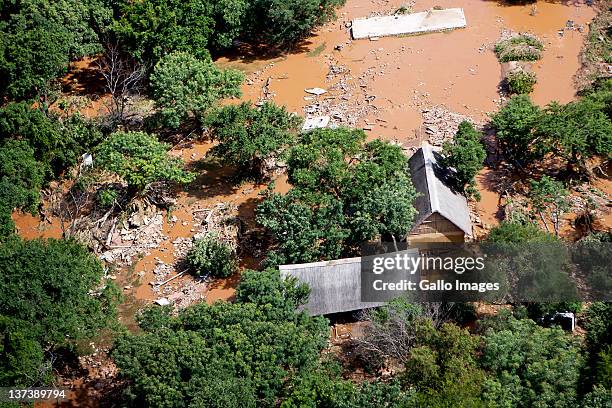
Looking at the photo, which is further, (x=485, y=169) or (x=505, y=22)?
(x=505, y=22)

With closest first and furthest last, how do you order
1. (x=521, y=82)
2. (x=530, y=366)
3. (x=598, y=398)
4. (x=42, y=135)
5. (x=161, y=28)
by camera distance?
(x=598, y=398) → (x=530, y=366) → (x=42, y=135) → (x=521, y=82) → (x=161, y=28)

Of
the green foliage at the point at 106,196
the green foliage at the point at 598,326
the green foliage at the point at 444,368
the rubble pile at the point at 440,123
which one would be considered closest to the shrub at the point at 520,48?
the rubble pile at the point at 440,123

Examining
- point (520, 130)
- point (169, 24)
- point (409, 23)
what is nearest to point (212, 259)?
point (520, 130)

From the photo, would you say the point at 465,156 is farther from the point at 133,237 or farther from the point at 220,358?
the point at 133,237

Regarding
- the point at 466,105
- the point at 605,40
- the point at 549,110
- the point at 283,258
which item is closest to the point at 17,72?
the point at 283,258

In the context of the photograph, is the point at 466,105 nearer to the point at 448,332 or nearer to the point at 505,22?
the point at 505,22

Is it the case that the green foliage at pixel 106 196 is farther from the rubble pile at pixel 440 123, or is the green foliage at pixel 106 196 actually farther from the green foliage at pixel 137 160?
the rubble pile at pixel 440 123

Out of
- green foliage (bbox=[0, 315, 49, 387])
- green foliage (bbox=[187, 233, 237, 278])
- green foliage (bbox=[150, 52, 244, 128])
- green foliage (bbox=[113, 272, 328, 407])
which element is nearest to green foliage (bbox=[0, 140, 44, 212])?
green foliage (bbox=[150, 52, 244, 128])
